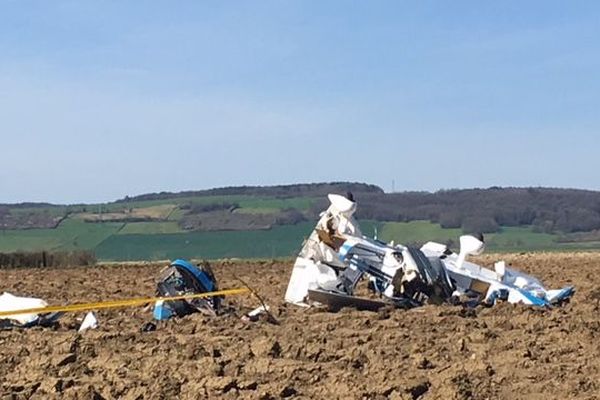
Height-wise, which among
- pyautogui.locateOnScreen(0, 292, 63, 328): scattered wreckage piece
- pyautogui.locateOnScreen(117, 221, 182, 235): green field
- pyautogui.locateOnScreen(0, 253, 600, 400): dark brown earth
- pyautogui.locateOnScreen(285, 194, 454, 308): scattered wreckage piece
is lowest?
pyautogui.locateOnScreen(0, 253, 600, 400): dark brown earth

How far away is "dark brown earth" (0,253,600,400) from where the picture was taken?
859 centimetres

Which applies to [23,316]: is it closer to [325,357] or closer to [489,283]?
[325,357]

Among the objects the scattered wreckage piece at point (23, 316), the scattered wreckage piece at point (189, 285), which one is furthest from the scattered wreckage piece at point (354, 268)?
the scattered wreckage piece at point (23, 316)

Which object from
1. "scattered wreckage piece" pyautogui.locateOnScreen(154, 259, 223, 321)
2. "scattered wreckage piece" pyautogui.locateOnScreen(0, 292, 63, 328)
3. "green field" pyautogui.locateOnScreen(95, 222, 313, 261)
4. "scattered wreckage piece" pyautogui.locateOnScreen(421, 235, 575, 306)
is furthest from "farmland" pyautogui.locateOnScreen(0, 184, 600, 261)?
"scattered wreckage piece" pyautogui.locateOnScreen(0, 292, 63, 328)

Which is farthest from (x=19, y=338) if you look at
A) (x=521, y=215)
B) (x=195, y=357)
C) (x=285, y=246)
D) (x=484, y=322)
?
(x=521, y=215)

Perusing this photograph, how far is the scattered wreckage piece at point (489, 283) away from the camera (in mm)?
16391

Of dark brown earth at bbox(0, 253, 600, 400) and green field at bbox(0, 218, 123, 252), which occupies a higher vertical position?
green field at bbox(0, 218, 123, 252)

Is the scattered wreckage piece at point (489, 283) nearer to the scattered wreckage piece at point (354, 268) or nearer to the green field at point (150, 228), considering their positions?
the scattered wreckage piece at point (354, 268)

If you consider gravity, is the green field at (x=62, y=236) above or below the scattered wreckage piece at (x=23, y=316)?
above

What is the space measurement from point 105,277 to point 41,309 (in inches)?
708

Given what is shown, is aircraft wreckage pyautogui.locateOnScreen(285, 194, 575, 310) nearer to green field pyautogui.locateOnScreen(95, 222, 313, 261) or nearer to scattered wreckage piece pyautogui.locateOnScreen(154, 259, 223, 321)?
scattered wreckage piece pyautogui.locateOnScreen(154, 259, 223, 321)

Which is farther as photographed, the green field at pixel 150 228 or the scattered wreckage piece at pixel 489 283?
the green field at pixel 150 228

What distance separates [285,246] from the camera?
61.9 meters

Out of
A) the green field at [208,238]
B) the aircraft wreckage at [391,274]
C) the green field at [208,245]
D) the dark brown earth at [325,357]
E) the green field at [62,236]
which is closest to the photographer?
the dark brown earth at [325,357]
